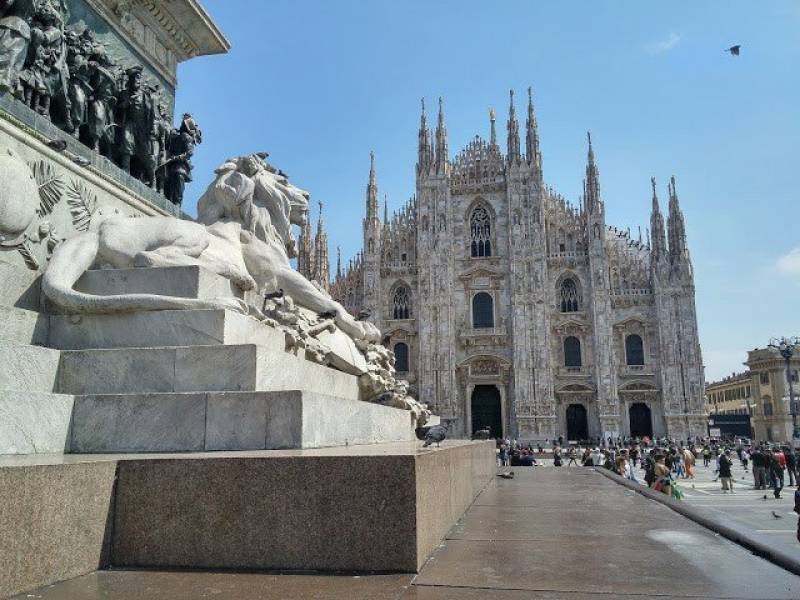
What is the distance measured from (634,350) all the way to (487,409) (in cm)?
822

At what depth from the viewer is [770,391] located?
5228cm

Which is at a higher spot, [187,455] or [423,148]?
[423,148]

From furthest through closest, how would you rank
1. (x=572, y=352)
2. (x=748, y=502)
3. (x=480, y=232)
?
(x=480, y=232) → (x=572, y=352) → (x=748, y=502)

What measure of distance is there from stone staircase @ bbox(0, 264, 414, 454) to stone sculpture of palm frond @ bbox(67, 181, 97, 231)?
0.89 meters

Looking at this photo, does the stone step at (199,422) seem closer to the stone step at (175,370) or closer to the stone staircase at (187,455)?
the stone staircase at (187,455)

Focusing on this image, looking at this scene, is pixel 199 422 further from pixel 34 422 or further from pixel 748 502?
pixel 748 502

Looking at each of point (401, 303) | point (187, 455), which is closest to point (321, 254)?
point (401, 303)

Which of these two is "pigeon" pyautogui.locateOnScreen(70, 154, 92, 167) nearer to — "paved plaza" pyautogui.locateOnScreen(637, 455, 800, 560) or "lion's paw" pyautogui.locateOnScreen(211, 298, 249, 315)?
"lion's paw" pyautogui.locateOnScreen(211, 298, 249, 315)

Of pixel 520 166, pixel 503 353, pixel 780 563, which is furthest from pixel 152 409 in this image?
pixel 520 166

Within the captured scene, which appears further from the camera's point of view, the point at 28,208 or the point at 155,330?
the point at 28,208

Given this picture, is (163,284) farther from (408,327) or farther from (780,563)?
(408,327)

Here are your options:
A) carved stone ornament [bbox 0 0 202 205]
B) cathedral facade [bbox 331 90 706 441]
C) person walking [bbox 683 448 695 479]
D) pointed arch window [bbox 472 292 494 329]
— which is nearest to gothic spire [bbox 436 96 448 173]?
cathedral facade [bbox 331 90 706 441]

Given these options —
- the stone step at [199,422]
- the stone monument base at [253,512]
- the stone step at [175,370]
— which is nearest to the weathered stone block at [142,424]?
the stone step at [199,422]

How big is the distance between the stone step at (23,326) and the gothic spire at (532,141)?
1337 inches
